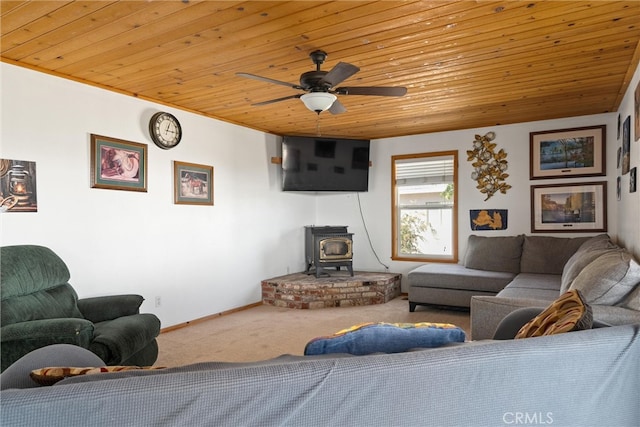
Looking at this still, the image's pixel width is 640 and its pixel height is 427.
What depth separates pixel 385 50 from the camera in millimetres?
2871

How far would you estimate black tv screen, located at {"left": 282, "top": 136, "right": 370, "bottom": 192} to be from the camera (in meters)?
5.72

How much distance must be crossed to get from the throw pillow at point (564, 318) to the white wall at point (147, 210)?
135 inches

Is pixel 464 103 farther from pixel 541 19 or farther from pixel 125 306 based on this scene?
pixel 125 306

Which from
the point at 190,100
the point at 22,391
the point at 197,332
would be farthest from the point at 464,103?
the point at 22,391

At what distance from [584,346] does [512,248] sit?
421cm

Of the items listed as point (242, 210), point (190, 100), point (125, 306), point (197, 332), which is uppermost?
point (190, 100)

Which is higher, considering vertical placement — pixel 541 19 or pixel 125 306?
pixel 541 19

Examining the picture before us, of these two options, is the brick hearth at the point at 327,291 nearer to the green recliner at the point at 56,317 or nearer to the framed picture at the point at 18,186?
the green recliner at the point at 56,317

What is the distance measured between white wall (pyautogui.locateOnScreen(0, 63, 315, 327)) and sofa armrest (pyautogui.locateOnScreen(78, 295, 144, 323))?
1.64ft

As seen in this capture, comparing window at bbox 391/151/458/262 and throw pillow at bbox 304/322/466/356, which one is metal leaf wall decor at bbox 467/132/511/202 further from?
throw pillow at bbox 304/322/466/356

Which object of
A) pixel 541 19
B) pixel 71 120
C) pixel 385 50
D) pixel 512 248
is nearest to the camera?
pixel 541 19

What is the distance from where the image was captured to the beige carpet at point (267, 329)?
3506 mm

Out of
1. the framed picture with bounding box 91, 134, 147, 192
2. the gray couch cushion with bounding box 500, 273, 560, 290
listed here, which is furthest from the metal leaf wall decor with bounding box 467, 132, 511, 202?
the framed picture with bounding box 91, 134, 147, 192

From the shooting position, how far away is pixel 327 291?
203 inches
